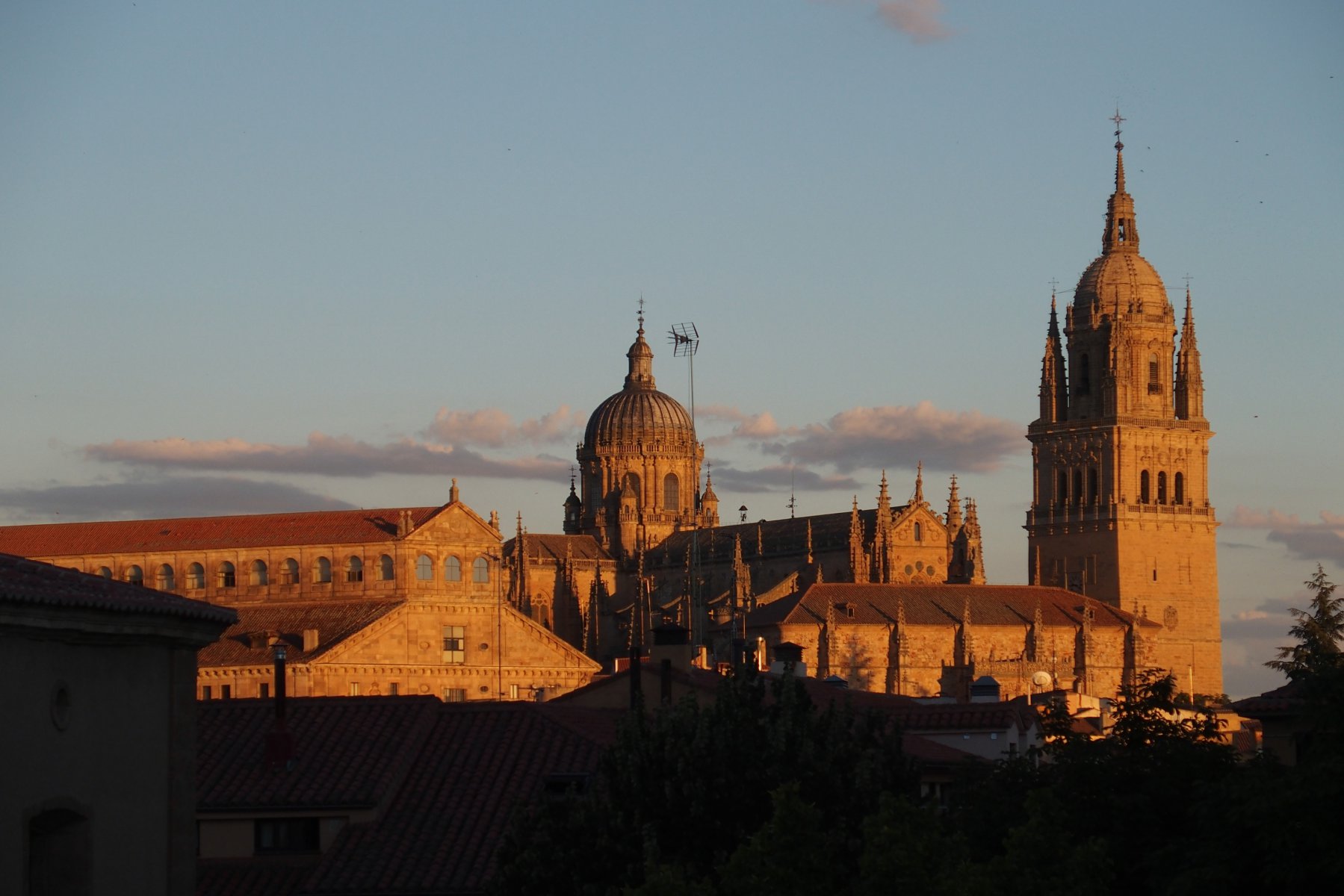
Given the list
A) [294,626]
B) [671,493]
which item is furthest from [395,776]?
[671,493]

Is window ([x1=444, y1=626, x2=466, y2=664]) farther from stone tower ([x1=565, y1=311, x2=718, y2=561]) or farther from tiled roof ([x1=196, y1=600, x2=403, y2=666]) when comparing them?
stone tower ([x1=565, y1=311, x2=718, y2=561])

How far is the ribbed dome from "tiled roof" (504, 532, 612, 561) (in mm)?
32612

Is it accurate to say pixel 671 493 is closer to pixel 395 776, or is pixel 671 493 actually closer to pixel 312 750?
pixel 312 750

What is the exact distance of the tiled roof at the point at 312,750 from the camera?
3784 cm

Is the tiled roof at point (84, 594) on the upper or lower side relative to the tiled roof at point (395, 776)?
upper

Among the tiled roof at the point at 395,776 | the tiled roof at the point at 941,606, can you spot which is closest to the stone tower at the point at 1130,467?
the tiled roof at the point at 941,606

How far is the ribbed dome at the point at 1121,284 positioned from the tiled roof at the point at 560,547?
3261cm

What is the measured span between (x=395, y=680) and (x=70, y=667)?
243ft

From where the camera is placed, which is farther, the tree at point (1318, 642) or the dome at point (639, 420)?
the dome at point (639, 420)

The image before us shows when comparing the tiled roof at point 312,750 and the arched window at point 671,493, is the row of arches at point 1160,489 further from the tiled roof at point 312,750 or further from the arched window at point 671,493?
the tiled roof at point 312,750

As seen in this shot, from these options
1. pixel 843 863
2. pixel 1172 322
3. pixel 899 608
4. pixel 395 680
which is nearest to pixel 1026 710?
pixel 843 863

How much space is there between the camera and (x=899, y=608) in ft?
430

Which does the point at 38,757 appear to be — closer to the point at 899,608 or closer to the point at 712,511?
the point at 899,608

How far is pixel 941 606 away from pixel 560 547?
36.0m
